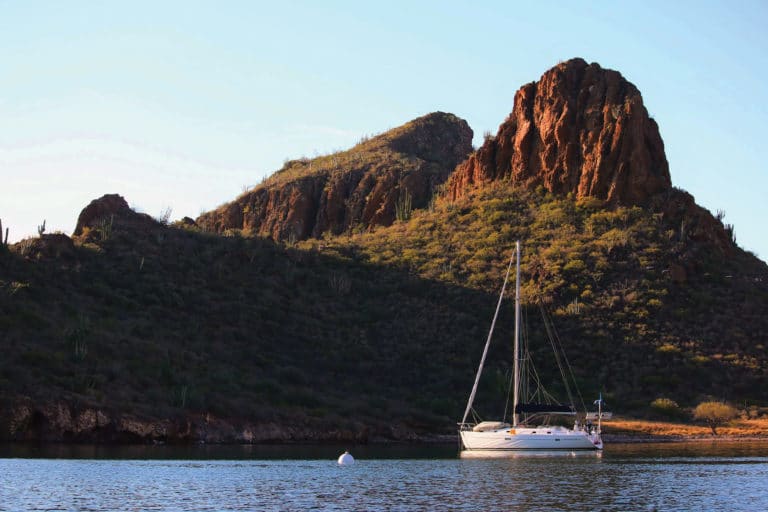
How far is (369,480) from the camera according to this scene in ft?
140

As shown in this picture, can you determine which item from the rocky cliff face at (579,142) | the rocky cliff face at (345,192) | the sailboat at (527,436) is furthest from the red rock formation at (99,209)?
the sailboat at (527,436)

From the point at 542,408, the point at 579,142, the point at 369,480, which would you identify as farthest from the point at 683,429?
the point at 579,142

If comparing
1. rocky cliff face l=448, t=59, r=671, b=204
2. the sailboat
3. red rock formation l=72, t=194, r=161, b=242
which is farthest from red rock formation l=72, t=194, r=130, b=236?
the sailboat

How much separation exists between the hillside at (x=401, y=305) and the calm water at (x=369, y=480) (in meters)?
10.4

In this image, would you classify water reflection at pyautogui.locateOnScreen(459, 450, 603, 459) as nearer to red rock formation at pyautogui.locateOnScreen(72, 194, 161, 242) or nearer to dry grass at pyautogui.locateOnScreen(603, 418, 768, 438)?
dry grass at pyautogui.locateOnScreen(603, 418, 768, 438)

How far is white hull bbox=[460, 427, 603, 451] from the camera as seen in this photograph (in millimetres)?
58812

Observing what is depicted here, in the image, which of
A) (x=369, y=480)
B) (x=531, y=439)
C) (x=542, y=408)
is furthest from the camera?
(x=542, y=408)

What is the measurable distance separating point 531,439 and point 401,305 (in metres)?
36.8

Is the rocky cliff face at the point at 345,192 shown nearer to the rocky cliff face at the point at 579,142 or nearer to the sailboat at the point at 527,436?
the rocky cliff face at the point at 579,142

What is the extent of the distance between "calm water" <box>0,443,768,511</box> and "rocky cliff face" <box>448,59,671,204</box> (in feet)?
151

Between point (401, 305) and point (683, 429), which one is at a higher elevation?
point (401, 305)

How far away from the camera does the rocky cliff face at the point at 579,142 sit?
99.8m

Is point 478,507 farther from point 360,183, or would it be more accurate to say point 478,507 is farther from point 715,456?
point 360,183

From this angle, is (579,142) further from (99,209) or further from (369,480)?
(369,480)
